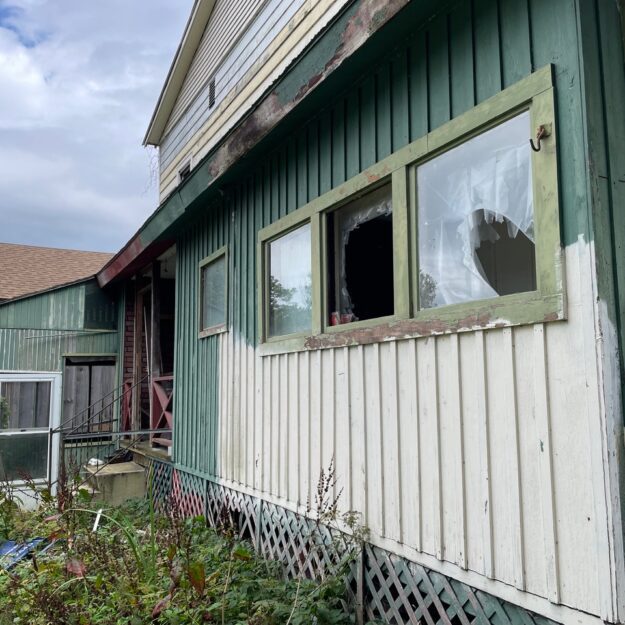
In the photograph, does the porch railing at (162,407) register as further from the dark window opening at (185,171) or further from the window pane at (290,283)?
the dark window opening at (185,171)

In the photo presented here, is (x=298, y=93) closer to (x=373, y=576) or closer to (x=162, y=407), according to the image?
(x=373, y=576)

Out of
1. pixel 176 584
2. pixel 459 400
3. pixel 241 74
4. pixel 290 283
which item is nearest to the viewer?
pixel 459 400

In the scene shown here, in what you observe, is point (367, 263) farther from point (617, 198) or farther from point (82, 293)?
point (82, 293)

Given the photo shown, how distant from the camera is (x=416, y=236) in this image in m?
3.25

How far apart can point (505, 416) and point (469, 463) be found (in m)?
0.33

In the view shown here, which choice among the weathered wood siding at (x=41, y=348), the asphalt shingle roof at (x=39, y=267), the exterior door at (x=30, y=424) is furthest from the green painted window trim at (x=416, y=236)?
the asphalt shingle roof at (x=39, y=267)

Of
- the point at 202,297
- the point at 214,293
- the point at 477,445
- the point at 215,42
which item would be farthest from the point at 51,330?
the point at 477,445

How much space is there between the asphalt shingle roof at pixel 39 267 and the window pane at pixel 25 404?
3011 millimetres

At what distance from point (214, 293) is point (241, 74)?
3.98 m

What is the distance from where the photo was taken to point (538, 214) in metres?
2.47

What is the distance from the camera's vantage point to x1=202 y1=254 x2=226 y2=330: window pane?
19.5ft

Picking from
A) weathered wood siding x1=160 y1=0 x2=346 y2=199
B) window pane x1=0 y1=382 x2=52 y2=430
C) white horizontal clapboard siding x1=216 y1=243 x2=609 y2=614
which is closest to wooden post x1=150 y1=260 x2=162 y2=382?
window pane x1=0 y1=382 x2=52 y2=430

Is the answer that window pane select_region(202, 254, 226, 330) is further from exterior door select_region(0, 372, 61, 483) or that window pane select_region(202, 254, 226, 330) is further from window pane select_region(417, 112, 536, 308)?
exterior door select_region(0, 372, 61, 483)

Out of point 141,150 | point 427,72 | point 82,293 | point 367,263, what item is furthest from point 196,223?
point 141,150
